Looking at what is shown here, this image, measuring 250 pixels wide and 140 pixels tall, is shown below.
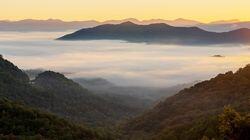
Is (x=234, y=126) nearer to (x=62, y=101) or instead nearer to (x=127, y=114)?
(x=62, y=101)

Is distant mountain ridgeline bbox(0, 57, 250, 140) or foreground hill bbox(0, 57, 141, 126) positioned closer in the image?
distant mountain ridgeline bbox(0, 57, 250, 140)

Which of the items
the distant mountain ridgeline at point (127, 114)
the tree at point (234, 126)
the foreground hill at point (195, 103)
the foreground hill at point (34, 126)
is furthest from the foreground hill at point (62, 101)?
the tree at point (234, 126)

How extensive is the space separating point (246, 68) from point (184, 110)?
24806 mm

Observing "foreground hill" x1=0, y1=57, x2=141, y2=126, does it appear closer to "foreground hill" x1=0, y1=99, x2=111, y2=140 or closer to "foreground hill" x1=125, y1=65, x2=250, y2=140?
"foreground hill" x1=125, y1=65, x2=250, y2=140

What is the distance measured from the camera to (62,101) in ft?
575

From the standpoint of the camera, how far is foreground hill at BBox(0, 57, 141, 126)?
152m

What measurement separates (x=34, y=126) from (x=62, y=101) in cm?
10085

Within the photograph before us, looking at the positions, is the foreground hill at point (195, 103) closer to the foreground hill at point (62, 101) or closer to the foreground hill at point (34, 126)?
the foreground hill at point (62, 101)

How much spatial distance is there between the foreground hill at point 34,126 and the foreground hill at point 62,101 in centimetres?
6084

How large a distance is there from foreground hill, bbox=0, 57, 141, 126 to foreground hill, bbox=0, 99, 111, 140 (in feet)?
200

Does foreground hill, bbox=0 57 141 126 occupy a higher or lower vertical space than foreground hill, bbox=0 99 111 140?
lower

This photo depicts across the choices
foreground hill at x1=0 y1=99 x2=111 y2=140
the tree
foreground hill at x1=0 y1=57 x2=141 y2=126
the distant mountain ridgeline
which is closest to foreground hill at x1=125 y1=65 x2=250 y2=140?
the distant mountain ridgeline

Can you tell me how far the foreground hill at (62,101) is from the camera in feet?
499

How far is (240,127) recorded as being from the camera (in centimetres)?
3297
